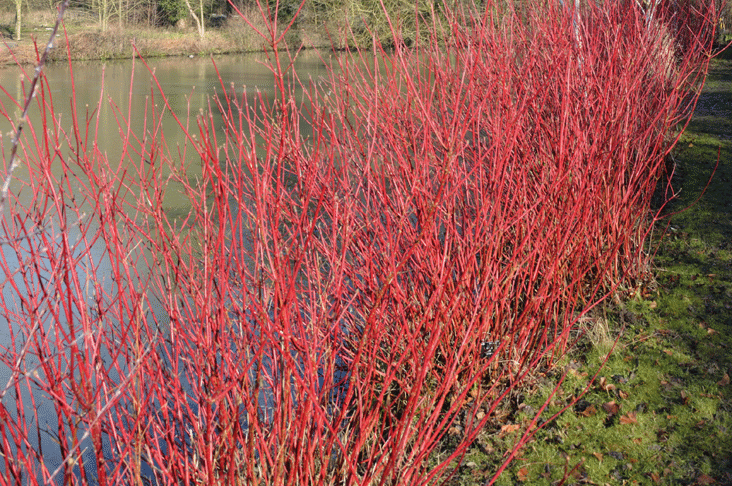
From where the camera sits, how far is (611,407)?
3.26 m

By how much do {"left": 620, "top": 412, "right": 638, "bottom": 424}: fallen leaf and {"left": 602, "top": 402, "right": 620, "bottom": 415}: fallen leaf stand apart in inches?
2.2

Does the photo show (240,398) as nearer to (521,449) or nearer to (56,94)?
(521,449)

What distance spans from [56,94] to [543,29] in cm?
1362

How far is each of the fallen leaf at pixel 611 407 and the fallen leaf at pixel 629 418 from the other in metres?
0.06

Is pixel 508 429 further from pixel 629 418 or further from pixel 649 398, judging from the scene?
pixel 649 398

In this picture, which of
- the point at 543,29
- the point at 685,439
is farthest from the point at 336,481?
the point at 543,29

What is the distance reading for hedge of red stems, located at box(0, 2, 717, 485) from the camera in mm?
1730

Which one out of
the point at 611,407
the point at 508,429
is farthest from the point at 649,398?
the point at 508,429

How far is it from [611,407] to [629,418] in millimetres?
123

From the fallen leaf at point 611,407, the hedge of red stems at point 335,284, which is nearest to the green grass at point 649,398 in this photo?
the fallen leaf at point 611,407

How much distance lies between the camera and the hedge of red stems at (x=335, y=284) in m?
1.73

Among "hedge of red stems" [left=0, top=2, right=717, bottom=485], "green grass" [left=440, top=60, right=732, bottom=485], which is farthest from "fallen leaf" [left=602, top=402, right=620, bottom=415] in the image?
"hedge of red stems" [left=0, top=2, right=717, bottom=485]

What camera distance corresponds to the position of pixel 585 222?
3354 millimetres

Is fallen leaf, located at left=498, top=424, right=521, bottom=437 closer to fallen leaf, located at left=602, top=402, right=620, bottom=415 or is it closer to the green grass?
the green grass
